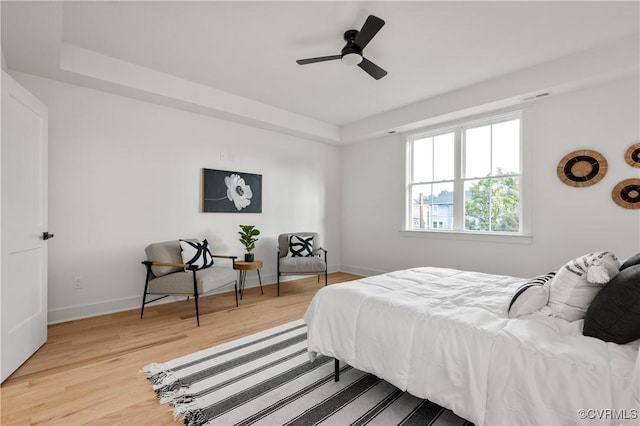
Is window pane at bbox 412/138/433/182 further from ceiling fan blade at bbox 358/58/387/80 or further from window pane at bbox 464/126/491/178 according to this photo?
ceiling fan blade at bbox 358/58/387/80

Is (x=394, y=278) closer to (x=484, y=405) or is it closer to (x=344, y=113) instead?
(x=484, y=405)

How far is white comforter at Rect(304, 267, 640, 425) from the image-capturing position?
110cm

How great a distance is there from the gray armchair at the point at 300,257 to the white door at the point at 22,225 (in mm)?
2544

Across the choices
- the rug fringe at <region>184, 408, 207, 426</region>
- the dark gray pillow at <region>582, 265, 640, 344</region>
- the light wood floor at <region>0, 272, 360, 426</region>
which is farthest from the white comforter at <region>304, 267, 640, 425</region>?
the light wood floor at <region>0, 272, 360, 426</region>

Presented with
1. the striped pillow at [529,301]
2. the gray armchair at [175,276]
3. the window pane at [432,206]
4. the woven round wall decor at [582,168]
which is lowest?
the gray armchair at [175,276]

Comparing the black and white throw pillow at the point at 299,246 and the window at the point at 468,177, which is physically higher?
the window at the point at 468,177

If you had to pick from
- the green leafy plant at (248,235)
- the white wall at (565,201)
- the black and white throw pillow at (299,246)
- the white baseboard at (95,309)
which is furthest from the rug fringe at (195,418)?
the white wall at (565,201)

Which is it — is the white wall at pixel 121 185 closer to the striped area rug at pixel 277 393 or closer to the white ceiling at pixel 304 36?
the white ceiling at pixel 304 36

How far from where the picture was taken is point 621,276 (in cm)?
129

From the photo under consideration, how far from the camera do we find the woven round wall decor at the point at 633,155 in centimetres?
304

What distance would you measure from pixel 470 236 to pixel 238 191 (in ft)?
11.4

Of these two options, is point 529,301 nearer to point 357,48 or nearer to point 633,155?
point 357,48

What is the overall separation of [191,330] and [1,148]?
206cm

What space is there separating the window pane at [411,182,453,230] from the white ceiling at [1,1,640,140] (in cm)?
160
